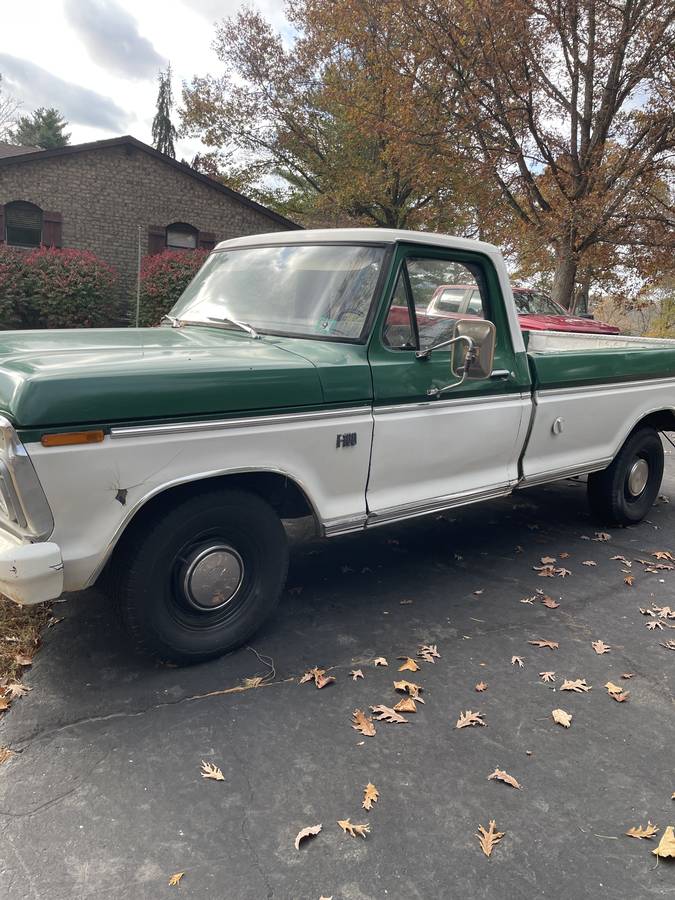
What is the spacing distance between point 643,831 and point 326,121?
24.4 meters

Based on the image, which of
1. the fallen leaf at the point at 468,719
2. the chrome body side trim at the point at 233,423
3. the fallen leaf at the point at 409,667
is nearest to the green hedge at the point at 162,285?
the chrome body side trim at the point at 233,423

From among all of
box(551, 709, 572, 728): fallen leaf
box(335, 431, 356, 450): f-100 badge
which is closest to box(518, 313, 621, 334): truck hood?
box(335, 431, 356, 450): f-100 badge

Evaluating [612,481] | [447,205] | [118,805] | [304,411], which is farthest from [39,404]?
[447,205]

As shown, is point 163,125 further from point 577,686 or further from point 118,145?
point 577,686

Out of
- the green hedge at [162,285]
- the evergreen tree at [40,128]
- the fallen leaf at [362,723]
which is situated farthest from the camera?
the evergreen tree at [40,128]

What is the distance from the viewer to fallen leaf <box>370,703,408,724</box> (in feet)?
9.45

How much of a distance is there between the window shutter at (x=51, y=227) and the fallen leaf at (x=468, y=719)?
17321 mm

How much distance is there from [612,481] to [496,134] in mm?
12645

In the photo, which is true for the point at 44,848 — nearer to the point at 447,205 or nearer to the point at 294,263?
the point at 294,263

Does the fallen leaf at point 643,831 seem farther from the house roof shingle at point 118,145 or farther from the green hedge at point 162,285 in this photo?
the house roof shingle at point 118,145

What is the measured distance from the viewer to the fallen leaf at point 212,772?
2.48 m

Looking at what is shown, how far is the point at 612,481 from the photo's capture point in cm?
538

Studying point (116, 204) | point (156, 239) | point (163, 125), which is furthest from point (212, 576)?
point (163, 125)

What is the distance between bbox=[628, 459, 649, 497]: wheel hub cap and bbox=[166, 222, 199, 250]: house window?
16317 millimetres
